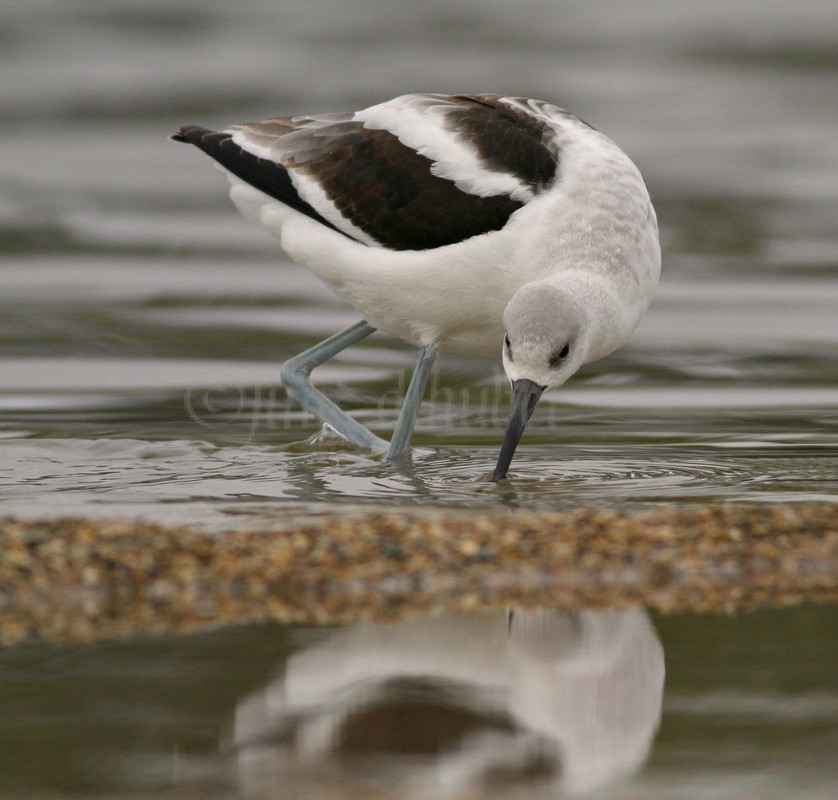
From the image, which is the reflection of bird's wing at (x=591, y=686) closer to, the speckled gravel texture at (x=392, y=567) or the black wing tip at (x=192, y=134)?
the speckled gravel texture at (x=392, y=567)

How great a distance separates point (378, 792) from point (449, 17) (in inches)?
798

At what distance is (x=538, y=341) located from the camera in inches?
268

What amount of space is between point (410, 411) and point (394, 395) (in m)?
1.87

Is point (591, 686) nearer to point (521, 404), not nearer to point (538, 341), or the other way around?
point (538, 341)

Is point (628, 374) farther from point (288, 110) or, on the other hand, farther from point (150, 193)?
point (288, 110)

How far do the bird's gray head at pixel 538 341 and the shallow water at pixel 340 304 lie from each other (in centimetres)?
42

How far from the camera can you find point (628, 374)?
34.8 feet

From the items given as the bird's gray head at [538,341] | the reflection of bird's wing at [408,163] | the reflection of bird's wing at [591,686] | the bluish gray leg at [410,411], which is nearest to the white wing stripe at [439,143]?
the reflection of bird's wing at [408,163]

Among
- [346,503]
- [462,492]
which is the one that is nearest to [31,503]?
[346,503]

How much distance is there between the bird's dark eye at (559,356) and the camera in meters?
6.88

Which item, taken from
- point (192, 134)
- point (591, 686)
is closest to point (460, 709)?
point (591, 686)

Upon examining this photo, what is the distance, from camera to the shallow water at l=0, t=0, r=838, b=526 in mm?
7562

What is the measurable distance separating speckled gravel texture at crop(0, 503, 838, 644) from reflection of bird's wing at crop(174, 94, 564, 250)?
1.99 meters

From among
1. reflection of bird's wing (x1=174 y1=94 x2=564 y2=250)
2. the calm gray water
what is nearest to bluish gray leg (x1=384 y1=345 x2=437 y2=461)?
the calm gray water
